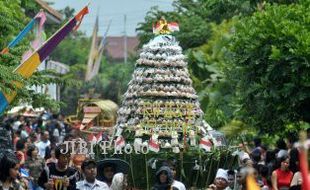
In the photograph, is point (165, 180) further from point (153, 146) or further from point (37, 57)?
point (153, 146)

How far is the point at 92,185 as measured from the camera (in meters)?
16.4

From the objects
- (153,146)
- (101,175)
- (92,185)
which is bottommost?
(92,185)

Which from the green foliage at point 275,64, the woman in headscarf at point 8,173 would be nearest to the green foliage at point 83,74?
the green foliage at point 275,64

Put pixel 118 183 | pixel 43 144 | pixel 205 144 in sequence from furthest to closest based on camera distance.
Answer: pixel 43 144
pixel 205 144
pixel 118 183

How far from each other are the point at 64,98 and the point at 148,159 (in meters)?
48.2

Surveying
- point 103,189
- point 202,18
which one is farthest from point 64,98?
point 103,189

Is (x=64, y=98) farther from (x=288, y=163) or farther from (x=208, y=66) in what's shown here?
(x=288, y=163)

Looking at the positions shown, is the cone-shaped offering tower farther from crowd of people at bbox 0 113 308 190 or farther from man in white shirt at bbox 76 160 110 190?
man in white shirt at bbox 76 160 110 190

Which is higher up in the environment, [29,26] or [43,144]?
[29,26]

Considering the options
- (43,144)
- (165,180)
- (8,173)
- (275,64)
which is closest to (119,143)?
(275,64)

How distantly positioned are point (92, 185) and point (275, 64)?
7.18 m

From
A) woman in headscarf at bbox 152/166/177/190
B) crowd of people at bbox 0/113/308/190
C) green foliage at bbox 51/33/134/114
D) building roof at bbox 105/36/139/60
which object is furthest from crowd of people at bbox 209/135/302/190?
building roof at bbox 105/36/139/60

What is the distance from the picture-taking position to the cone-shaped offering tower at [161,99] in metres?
22.3

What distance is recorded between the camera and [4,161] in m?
14.2
